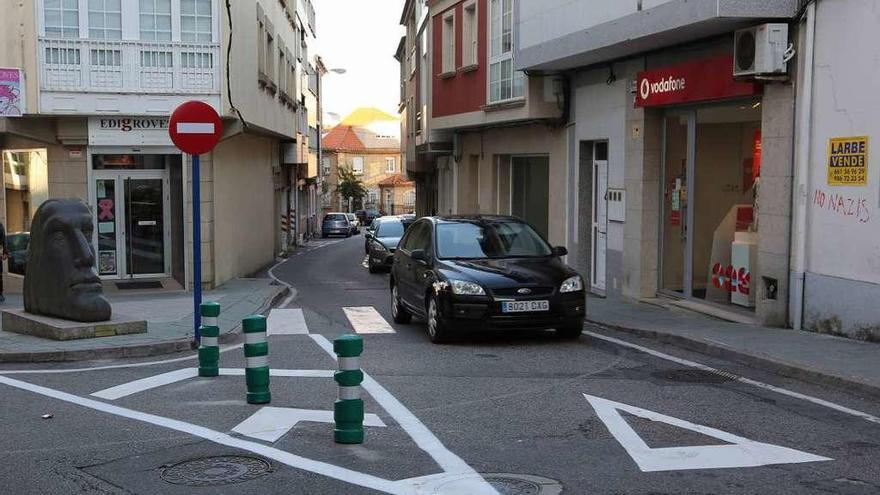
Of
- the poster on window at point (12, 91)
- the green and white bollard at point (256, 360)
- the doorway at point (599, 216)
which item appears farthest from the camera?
the poster on window at point (12, 91)

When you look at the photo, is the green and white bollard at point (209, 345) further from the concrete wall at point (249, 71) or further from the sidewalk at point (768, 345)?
the concrete wall at point (249, 71)

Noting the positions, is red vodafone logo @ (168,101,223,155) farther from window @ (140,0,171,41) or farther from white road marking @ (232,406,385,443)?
window @ (140,0,171,41)

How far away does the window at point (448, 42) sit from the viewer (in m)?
24.2

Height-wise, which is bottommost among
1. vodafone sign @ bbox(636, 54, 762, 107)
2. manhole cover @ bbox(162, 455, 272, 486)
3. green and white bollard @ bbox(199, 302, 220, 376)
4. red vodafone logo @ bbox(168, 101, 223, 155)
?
manhole cover @ bbox(162, 455, 272, 486)

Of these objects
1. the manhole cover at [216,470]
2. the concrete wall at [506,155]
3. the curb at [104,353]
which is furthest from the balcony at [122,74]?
the manhole cover at [216,470]

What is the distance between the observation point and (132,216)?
758 inches

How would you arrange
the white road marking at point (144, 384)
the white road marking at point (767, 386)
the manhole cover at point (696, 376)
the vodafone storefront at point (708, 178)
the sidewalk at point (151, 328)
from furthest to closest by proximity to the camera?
the vodafone storefront at point (708, 178) → the sidewalk at point (151, 328) → the manhole cover at point (696, 376) → the white road marking at point (144, 384) → the white road marking at point (767, 386)

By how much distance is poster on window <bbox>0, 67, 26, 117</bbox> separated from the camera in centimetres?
1748

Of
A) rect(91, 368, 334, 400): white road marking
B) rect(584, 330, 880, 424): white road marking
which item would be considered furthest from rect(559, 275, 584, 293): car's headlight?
rect(91, 368, 334, 400): white road marking

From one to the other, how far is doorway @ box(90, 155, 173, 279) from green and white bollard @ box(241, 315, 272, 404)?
12088 millimetres

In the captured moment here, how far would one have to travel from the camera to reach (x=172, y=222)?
19.5 metres

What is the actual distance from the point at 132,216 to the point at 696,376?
44.0ft

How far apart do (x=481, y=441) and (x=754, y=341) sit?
16.5 feet

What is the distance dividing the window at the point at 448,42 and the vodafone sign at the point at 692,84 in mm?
9952
